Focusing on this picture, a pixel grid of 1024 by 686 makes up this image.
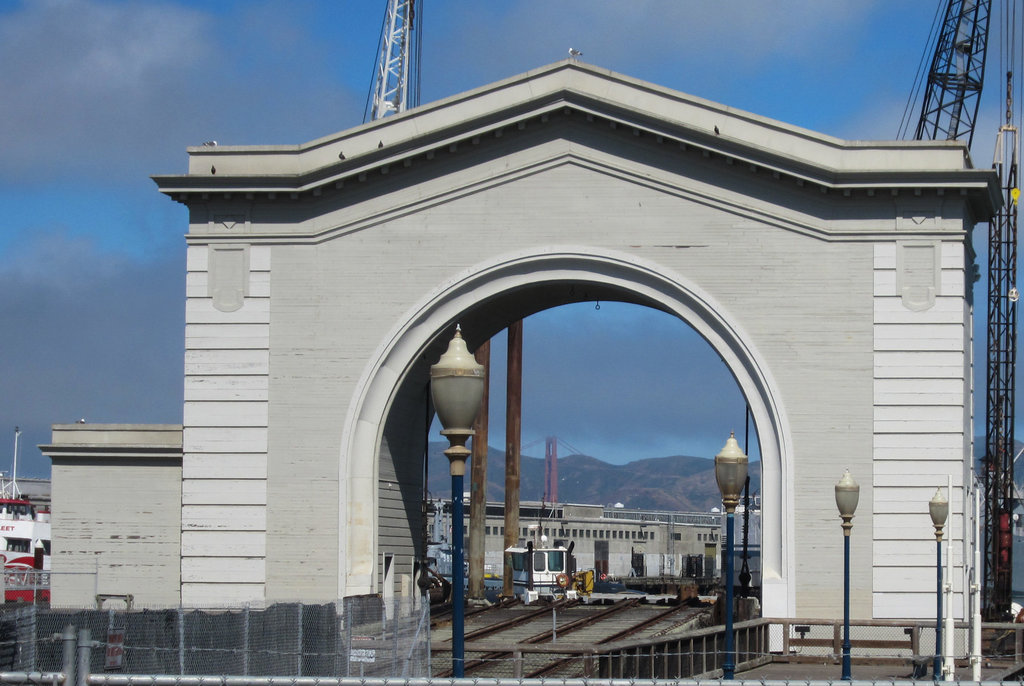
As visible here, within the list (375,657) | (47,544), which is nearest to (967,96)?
(47,544)

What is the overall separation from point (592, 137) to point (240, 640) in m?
18.3

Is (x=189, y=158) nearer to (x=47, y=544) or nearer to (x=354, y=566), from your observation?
(x=354, y=566)

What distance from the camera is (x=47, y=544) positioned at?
7969 centimetres

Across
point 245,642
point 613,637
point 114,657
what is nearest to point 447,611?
point 613,637

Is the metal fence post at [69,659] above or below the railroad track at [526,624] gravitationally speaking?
above

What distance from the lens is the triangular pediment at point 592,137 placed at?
34.2 metres

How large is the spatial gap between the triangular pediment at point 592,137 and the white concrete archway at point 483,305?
2.99m

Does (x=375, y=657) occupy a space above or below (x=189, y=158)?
below

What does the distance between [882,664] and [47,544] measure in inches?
2256

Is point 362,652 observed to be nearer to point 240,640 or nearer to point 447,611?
point 240,640

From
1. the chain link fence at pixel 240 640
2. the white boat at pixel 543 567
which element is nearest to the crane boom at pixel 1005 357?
the white boat at pixel 543 567

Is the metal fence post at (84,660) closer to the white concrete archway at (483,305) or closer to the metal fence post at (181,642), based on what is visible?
the metal fence post at (181,642)

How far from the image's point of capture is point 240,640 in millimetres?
20484

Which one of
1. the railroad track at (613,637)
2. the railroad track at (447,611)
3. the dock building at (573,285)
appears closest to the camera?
the railroad track at (613,637)
